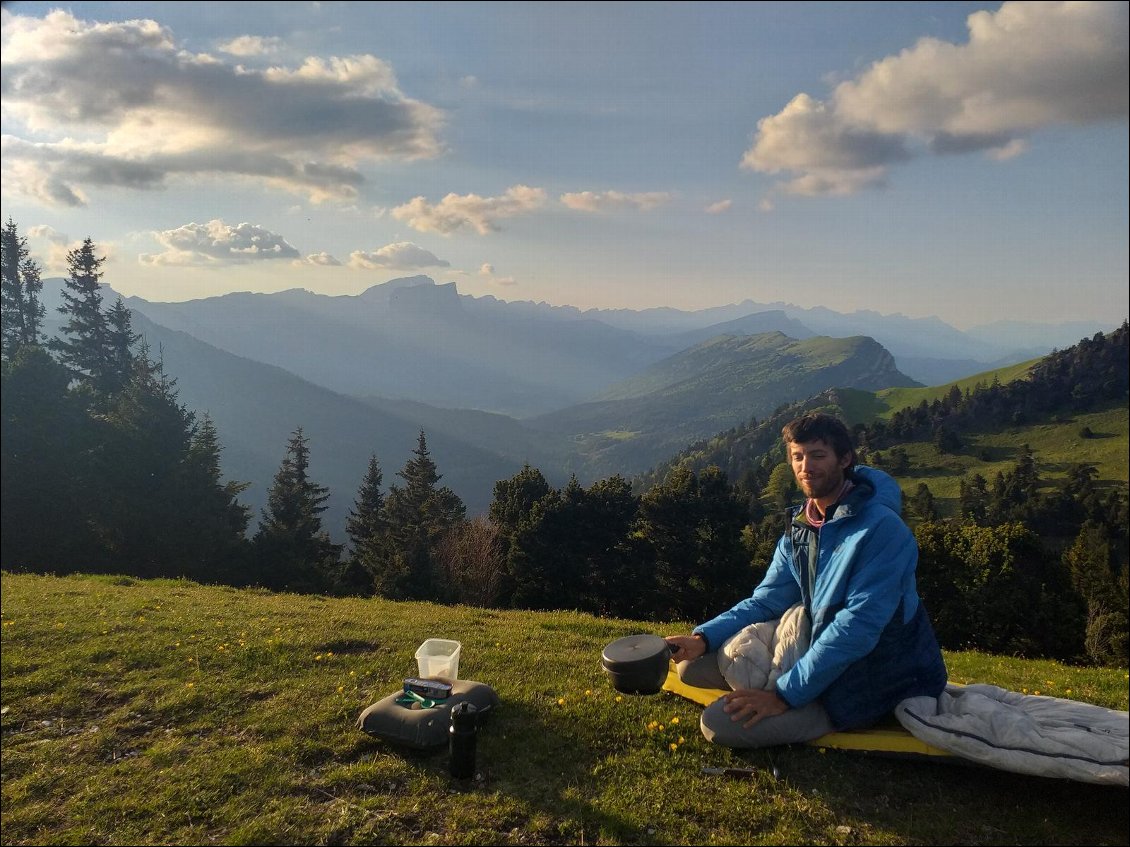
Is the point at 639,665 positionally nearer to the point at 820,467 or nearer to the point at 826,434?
the point at 820,467

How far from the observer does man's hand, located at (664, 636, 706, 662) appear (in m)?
7.17

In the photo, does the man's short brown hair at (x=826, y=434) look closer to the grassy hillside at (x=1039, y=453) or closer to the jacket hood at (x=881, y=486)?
the jacket hood at (x=881, y=486)

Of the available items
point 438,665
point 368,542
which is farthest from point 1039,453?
point 438,665

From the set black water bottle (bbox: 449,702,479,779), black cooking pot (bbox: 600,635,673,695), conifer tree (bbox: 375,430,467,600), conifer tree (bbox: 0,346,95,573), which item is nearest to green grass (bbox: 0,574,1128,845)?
black water bottle (bbox: 449,702,479,779)

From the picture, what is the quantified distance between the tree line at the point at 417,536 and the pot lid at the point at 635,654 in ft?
74.5

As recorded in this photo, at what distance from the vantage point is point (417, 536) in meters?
46.7

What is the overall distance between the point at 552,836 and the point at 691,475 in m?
38.6

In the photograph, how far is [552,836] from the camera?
5379 millimetres

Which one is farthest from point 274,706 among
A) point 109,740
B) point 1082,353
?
point 1082,353

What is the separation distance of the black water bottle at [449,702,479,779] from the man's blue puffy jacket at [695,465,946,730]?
3227 mm

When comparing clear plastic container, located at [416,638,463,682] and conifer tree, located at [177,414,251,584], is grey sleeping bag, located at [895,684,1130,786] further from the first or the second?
conifer tree, located at [177,414,251,584]

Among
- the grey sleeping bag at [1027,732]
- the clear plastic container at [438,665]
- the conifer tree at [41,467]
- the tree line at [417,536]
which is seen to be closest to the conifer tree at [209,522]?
→ the tree line at [417,536]

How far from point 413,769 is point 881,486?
5.84 metres

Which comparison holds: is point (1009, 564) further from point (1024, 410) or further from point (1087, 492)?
point (1024, 410)
